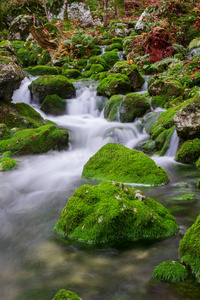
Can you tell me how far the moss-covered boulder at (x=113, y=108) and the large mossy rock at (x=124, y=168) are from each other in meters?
4.95

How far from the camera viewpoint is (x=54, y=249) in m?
3.68

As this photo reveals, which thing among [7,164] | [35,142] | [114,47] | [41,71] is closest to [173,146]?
[35,142]

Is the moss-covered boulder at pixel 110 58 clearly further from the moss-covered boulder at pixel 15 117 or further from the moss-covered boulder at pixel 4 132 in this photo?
the moss-covered boulder at pixel 4 132

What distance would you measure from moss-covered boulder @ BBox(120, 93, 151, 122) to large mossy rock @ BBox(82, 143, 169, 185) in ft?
15.0

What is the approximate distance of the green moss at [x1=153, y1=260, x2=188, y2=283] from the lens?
9.13ft

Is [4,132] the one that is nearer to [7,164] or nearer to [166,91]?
[7,164]

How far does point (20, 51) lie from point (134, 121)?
14131mm

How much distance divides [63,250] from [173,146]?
18.5 feet

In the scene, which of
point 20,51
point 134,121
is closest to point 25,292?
point 134,121

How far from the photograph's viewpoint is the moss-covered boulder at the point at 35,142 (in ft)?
29.7

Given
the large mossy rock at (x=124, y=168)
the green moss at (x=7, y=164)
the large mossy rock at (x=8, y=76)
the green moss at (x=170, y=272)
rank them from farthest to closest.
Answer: the large mossy rock at (x=8, y=76)
the green moss at (x=7, y=164)
the large mossy rock at (x=124, y=168)
the green moss at (x=170, y=272)

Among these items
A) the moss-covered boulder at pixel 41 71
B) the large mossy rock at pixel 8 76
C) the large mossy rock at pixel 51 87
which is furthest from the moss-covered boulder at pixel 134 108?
the moss-covered boulder at pixel 41 71

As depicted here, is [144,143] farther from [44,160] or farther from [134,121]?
[44,160]

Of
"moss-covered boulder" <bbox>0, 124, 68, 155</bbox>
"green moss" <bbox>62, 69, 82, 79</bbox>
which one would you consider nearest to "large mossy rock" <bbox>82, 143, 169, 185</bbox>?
"moss-covered boulder" <bbox>0, 124, 68, 155</bbox>
